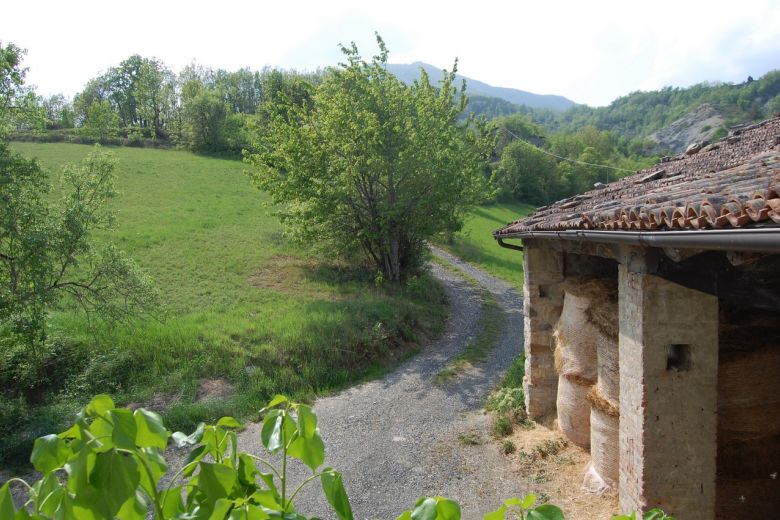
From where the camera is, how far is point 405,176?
18.2 metres

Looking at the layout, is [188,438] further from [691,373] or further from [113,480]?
[691,373]

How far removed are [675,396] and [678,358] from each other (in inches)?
15.4

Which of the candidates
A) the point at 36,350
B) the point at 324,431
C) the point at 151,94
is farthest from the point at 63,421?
the point at 151,94

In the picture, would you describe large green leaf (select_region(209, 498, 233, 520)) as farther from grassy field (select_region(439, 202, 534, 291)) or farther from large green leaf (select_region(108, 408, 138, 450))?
grassy field (select_region(439, 202, 534, 291))

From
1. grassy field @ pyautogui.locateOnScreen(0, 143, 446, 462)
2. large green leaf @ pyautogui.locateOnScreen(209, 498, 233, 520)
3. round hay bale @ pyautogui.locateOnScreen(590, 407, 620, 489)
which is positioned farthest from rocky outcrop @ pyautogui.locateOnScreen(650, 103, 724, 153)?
large green leaf @ pyautogui.locateOnScreen(209, 498, 233, 520)

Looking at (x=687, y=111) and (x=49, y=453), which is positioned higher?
(x=687, y=111)

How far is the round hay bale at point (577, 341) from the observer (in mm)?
7277

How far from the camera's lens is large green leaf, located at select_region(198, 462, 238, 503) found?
1208 millimetres

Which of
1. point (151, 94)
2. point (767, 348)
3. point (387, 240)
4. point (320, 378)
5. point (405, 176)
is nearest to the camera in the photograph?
point (767, 348)

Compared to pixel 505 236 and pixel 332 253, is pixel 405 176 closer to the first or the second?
pixel 332 253

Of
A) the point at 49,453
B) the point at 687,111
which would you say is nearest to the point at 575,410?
the point at 49,453

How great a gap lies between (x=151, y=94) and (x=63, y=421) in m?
65.0

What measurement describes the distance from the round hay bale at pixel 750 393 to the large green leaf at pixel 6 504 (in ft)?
21.1

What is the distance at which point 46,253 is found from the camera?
11.3 metres
